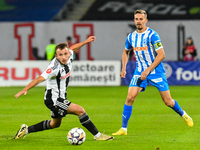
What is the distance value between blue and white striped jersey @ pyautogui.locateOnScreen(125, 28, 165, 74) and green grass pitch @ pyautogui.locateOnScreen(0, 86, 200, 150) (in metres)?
1.12

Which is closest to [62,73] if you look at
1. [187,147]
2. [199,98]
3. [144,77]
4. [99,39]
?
[144,77]

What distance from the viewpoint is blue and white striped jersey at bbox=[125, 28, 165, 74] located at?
6.78 meters

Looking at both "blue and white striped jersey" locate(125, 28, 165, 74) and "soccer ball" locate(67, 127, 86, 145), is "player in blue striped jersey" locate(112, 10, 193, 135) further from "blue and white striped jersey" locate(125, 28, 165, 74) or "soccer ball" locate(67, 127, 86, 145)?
"soccer ball" locate(67, 127, 86, 145)

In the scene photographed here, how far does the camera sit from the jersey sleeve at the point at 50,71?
5887mm

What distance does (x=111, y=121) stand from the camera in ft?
27.4

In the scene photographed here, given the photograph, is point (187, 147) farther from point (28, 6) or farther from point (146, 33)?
point (28, 6)

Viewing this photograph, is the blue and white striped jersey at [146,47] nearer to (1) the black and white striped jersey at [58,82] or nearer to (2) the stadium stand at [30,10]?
(1) the black and white striped jersey at [58,82]

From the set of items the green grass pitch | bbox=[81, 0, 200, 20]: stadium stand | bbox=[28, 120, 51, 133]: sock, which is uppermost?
bbox=[81, 0, 200, 20]: stadium stand

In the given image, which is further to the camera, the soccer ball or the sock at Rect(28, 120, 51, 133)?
the sock at Rect(28, 120, 51, 133)

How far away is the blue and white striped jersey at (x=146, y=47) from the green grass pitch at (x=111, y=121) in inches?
44.3

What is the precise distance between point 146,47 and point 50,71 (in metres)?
1.79

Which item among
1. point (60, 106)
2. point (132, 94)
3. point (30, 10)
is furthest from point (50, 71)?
point (30, 10)

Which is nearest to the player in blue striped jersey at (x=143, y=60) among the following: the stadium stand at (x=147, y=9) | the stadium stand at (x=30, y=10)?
the stadium stand at (x=147, y=9)

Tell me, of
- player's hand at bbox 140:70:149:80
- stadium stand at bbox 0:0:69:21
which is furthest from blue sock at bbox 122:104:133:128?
stadium stand at bbox 0:0:69:21
